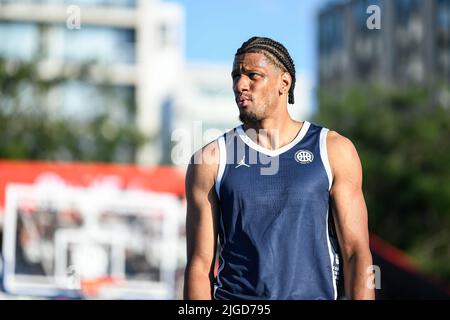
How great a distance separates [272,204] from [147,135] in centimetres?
4101

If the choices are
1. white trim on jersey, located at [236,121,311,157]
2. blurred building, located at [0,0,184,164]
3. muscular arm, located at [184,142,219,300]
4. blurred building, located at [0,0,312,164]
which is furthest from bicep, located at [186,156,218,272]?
blurred building, located at [0,0,184,164]

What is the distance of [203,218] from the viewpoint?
191 inches

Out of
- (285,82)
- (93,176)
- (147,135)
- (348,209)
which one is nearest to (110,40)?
(147,135)

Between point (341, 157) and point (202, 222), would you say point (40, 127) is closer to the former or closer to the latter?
point (202, 222)

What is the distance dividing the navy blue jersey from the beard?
0.14 metres

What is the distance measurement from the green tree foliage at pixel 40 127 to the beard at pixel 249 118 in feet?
108

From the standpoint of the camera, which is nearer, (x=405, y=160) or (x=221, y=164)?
(x=221, y=164)

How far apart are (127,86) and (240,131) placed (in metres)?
56.3

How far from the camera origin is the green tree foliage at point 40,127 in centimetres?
3856

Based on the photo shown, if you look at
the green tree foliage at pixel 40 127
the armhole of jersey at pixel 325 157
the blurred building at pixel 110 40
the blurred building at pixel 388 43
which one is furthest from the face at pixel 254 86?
the blurred building at pixel 388 43

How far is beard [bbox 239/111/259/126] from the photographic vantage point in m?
4.84

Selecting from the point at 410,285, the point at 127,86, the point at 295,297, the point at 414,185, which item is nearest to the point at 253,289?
the point at 295,297

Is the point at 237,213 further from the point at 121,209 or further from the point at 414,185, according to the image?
the point at 414,185
